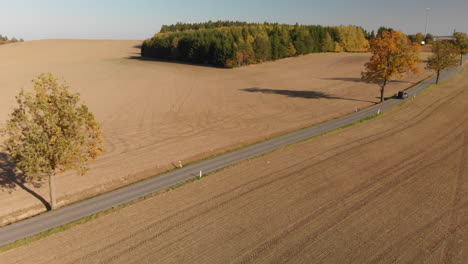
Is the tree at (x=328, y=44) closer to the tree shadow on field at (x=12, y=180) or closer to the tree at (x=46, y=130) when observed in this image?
the tree at (x=46, y=130)

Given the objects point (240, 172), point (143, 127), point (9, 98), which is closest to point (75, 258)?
point (240, 172)

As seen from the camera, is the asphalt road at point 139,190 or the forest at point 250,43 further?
the forest at point 250,43

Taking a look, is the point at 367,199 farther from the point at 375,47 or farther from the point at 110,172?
the point at 375,47

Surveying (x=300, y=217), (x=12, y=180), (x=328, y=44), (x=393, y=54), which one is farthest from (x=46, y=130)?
(x=328, y=44)

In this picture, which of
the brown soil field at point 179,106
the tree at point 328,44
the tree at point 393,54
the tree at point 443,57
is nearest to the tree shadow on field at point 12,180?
the brown soil field at point 179,106

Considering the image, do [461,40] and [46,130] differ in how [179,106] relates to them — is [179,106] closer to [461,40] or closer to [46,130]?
[46,130]

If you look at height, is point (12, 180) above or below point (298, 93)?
below
